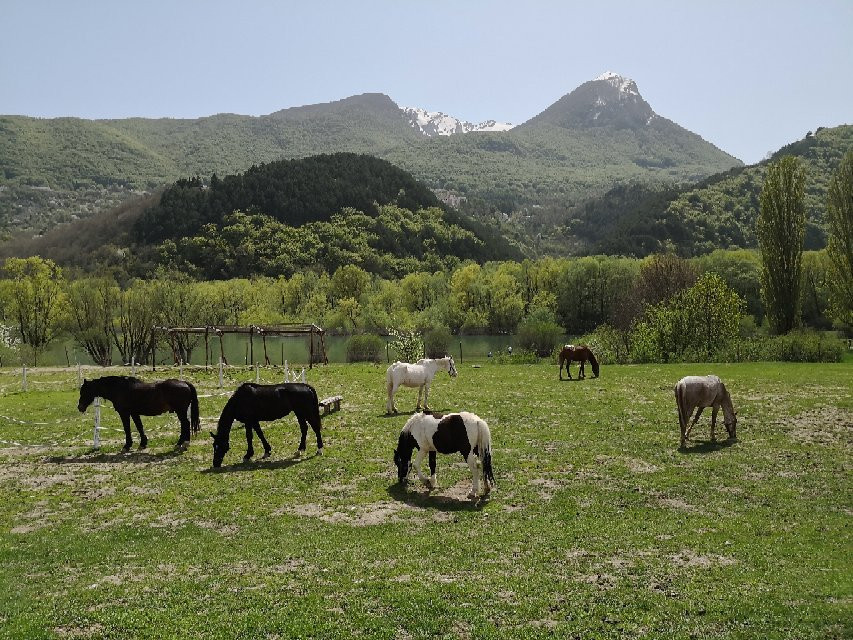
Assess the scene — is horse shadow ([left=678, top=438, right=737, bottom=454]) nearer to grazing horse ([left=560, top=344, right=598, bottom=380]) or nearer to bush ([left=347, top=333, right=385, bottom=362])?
grazing horse ([left=560, top=344, right=598, bottom=380])

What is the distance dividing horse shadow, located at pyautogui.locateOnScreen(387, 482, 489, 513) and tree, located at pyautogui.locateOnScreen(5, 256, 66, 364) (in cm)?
5936

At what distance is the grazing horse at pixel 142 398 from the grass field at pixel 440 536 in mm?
773

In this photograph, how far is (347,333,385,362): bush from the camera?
56697mm

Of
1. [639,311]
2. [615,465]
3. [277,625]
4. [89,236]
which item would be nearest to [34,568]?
[277,625]

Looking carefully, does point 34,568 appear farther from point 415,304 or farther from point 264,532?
point 415,304

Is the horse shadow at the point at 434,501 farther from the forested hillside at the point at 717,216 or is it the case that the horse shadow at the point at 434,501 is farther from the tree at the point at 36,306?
the forested hillside at the point at 717,216

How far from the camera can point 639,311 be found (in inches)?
2378

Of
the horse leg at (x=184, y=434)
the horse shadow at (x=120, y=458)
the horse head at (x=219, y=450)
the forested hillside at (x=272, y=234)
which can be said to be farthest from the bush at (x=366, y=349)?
the forested hillside at (x=272, y=234)

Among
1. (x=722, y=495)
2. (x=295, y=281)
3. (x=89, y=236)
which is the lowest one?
(x=722, y=495)

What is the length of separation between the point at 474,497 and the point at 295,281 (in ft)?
335

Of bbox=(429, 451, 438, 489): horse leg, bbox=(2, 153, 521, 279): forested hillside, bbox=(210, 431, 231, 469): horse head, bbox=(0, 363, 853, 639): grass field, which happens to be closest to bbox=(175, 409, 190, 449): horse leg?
bbox=(0, 363, 853, 639): grass field

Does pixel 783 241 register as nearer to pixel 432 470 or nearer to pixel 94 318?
pixel 432 470

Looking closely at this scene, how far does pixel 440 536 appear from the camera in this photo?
34.6 ft

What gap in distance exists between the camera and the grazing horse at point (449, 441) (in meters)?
12.7
